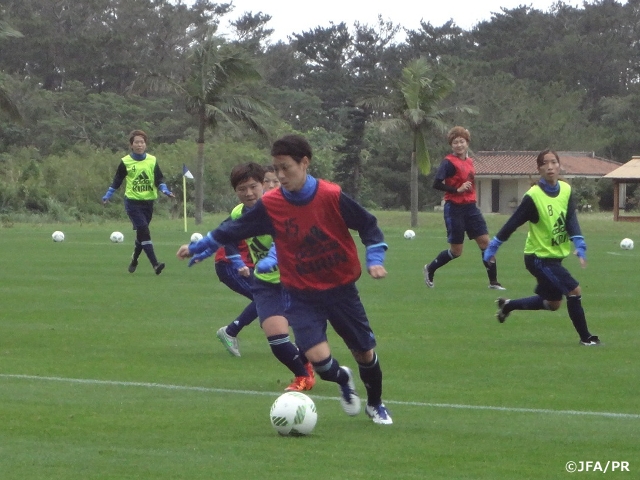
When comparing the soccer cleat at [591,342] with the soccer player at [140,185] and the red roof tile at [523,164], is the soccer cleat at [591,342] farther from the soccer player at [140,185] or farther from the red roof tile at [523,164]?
the red roof tile at [523,164]

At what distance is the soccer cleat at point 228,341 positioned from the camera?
1072 cm

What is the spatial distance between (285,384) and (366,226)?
91.3 inches

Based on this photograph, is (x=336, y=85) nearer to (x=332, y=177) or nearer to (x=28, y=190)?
(x=332, y=177)

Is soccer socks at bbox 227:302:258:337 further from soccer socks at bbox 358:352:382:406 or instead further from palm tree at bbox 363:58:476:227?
palm tree at bbox 363:58:476:227

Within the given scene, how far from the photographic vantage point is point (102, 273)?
802 inches

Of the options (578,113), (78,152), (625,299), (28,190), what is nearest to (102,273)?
(625,299)

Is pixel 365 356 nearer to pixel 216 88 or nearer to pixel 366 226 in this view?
pixel 366 226

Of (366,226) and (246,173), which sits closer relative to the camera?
(366,226)

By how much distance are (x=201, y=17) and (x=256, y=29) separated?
9.19 metres

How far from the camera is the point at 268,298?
8.68 m

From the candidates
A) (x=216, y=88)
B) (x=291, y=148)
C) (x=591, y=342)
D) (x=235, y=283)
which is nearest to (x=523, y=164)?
(x=216, y=88)

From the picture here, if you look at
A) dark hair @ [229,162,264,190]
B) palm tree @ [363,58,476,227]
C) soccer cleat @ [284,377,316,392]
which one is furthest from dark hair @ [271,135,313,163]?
palm tree @ [363,58,476,227]

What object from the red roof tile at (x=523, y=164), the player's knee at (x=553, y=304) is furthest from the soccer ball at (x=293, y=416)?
the red roof tile at (x=523, y=164)

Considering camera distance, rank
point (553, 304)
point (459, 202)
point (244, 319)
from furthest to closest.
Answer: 1. point (459, 202)
2. point (553, 304)
3. point (244, 319)
